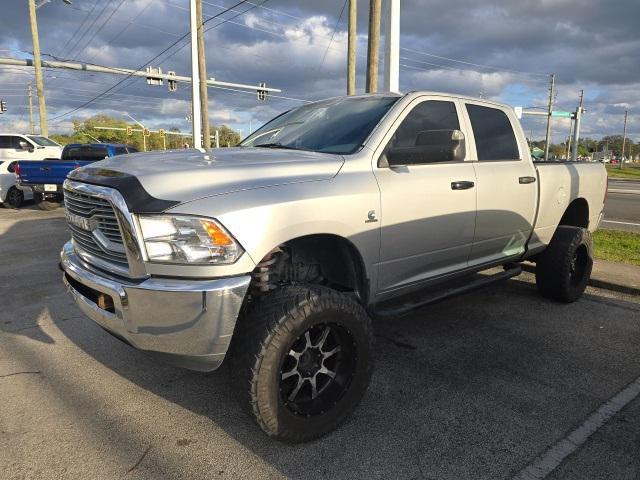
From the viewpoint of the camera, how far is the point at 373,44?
11.0 metres

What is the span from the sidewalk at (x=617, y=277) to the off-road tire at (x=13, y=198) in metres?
14.7

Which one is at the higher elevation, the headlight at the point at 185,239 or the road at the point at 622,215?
the headlight at the point at 185,239

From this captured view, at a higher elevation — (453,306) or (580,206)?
(580,206)

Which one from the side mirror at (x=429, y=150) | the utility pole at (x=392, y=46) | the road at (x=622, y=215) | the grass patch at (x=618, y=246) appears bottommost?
the road at (x=622, y=215)

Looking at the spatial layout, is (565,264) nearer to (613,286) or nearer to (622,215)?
(613,286)

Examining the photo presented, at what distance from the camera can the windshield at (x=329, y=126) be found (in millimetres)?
3473

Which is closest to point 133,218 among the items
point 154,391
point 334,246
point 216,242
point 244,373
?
point 216,242

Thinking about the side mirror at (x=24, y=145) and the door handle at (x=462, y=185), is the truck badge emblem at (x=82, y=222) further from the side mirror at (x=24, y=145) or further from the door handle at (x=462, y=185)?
the side mirror at (x=24, y=145)

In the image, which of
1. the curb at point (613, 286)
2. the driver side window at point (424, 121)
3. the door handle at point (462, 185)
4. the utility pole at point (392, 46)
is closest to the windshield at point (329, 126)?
the driver side window at point (424, 121)

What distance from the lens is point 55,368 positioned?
3.69 m

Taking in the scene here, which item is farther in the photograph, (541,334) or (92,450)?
(541,334)

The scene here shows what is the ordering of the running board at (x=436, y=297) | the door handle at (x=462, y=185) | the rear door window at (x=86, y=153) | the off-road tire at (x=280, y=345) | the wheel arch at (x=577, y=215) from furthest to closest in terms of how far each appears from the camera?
the rear door window at (x=86, y=153) < the wheel arch at (x=577, y=215) < the door handle at (x=462, y=185) < the running board at (x=436, y=297) < the off-road tire at (x=280, y=345)

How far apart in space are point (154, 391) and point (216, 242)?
150cm

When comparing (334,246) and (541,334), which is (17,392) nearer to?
(334,246)
